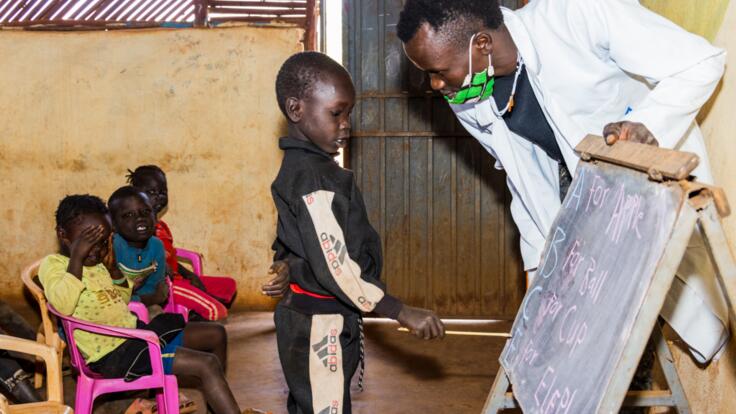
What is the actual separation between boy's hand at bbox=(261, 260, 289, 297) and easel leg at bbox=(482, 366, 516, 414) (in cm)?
72

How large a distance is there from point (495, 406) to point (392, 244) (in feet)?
12.2

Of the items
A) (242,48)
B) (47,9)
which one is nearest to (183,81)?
(242,48)

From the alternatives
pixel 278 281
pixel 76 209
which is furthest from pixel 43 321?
pixel 278 281

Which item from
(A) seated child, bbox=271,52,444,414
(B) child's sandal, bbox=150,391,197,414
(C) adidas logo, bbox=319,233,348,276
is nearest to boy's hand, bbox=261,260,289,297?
(A) seated child, bbox=271,52,444,414

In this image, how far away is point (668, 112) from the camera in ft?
7.52

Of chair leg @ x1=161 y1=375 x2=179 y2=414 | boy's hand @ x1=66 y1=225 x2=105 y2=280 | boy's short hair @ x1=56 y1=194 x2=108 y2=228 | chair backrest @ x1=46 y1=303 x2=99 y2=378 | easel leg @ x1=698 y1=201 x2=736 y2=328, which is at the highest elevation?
easel leg @ x1=698 y1=201 x2=736 y2=328

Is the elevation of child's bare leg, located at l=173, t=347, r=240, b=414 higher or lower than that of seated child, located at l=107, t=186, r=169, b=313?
lower

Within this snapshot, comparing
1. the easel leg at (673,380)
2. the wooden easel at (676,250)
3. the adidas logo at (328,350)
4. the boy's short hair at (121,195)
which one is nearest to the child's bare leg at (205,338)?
the boy's short hair at (121,195)

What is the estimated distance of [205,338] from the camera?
3838 millimetres

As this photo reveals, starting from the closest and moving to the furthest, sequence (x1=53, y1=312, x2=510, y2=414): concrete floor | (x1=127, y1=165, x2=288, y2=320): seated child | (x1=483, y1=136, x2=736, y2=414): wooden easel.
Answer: (x1=483, y1=136, x2=736, y2=414): wooden easel
(x1=53, y1=312, x2=510, y2=414): concrete floor
(x1=127, y1=165, x2=288, y2=320): seated child

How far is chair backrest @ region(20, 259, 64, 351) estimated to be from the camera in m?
3.56

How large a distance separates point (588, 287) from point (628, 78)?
0.90m

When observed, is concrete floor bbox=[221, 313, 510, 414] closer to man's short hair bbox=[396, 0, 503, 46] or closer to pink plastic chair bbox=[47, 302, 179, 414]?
pink plastic chair bbox=[47, 302, 179, 414]

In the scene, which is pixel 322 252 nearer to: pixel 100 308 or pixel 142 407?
pixel 100 308
